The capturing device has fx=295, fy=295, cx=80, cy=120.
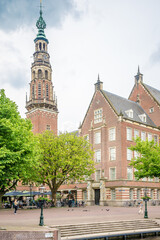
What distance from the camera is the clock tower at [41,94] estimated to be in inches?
2884

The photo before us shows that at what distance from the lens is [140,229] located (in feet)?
78.1

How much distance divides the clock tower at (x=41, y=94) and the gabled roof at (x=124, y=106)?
2125cm

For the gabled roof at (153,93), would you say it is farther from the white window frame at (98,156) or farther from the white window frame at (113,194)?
the white window frame at (113,194)

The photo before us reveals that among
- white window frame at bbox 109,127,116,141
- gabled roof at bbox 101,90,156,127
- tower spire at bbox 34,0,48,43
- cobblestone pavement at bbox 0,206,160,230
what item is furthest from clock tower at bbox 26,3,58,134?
cobblestone pavement at bbox 0,206,160,230

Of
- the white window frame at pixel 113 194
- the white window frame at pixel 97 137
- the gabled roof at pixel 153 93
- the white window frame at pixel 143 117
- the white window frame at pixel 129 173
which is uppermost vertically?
the gabled roof at pixel 153 93

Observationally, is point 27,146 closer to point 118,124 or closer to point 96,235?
point 96,235

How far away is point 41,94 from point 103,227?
5620 centimetres

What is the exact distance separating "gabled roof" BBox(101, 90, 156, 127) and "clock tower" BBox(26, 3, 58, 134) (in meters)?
21.2

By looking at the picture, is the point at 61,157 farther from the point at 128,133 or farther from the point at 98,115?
the point at 98,115

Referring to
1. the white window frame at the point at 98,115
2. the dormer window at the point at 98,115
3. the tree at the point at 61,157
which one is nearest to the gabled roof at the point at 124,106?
the white window frame at the point at 98,115

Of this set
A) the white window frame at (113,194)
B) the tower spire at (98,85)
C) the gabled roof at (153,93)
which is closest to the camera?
the white window frame at (113,194)

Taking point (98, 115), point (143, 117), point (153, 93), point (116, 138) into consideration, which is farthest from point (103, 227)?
point (153, 93)

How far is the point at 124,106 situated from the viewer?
185 feet

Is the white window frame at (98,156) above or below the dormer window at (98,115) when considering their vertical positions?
below
